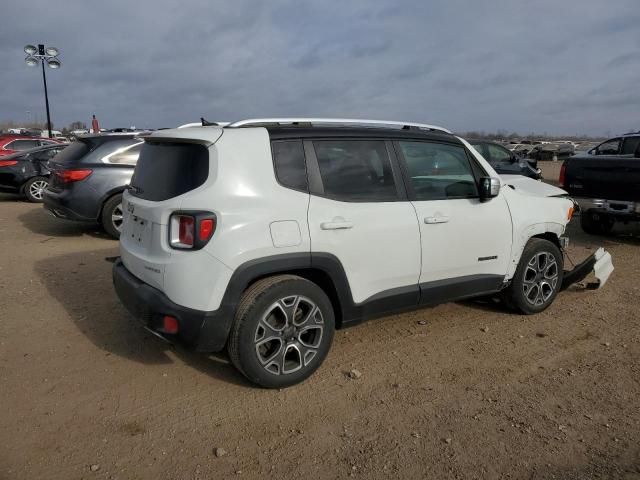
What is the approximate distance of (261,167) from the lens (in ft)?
11.1

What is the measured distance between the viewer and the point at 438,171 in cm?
429

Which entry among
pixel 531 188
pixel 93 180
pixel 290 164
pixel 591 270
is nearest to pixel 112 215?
pixel 93 180

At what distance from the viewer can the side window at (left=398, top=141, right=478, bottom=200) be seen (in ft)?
13.4

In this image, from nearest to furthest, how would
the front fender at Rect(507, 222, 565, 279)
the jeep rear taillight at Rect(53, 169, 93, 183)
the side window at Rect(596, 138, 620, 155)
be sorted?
Answer: the front fender at Rect(507, 222, 565, 279), the jeep rear taillight at Rect(53, 169, 93, 183), the side window at Rect(596, 138, 620, 155)

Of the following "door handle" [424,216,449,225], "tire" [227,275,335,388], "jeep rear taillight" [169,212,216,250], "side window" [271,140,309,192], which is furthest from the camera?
"door handle" [424,216,449,225]

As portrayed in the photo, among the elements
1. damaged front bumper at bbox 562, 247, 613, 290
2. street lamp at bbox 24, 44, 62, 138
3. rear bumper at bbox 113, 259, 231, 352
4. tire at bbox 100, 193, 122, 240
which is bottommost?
damaged front bumper at bbox 562, 247, 613, 290

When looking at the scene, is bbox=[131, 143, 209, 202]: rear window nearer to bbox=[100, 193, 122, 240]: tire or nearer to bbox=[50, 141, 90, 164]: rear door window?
bbox=[100, 193, 122, 240]: tire

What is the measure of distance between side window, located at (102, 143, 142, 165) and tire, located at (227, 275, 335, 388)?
18.6 feet

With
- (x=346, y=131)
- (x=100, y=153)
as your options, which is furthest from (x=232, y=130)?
(x=100, y=153)

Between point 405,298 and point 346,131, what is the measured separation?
1349 mm

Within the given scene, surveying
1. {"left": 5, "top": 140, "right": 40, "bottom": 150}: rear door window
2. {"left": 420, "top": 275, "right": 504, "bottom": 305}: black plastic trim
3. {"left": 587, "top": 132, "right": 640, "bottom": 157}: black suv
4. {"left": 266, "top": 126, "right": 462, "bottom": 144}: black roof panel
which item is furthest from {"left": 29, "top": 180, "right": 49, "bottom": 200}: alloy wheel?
{"left": 587, "top": 132, "right": 640, "bottom": 157}: black suv

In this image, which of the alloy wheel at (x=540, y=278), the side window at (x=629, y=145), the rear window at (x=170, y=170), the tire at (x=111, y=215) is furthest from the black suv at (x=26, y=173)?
the side window at (x=629, y=145)

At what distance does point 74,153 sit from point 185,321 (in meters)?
6.22

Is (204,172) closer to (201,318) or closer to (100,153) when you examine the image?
(201,318)
